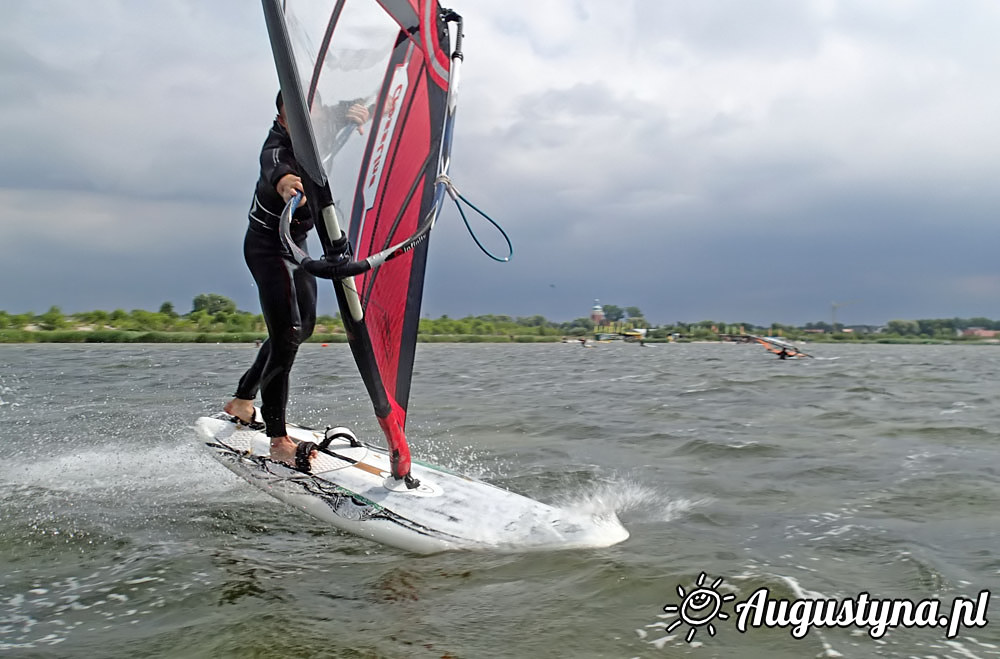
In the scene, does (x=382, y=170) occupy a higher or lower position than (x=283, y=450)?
higher

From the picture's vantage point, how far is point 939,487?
563 cm

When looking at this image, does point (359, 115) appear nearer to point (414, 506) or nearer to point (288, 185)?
point (288, 185)

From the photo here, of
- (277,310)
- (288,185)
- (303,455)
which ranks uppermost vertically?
(288,185)

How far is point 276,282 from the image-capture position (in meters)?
4.52

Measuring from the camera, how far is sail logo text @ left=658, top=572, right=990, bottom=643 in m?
3.04

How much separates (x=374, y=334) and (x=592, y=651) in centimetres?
214

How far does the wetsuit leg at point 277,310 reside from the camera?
14.8 ft

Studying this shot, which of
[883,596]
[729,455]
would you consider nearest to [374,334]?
[883,596]

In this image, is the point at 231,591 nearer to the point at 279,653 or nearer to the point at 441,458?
the point at 279,653

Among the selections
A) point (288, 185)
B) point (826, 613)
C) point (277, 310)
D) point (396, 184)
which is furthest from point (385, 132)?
point (826, 613)

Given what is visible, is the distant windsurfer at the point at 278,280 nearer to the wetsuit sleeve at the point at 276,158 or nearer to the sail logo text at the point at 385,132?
the wetsuit sleeve at the point at 276,158

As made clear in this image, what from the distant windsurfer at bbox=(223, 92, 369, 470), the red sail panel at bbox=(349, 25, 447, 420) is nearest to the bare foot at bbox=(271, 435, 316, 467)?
the distant windsurfer at bbox=(223, 92, 369, 470)

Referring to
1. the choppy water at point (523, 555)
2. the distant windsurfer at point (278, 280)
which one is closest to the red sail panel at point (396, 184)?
the distant windsurfer at point (278, 280)

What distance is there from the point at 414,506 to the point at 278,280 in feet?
5.50
